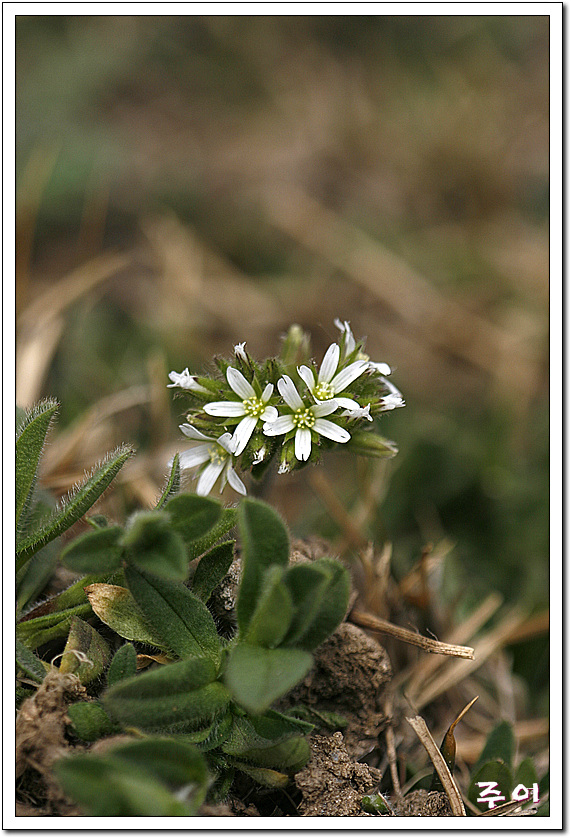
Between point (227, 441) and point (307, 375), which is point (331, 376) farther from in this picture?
point (227, 441)

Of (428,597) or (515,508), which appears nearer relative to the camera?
(428,597)

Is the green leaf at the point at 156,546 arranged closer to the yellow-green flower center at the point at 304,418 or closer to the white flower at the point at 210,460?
the white flower at the point at 210,460

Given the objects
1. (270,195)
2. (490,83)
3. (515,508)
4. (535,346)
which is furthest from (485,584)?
(490,83)

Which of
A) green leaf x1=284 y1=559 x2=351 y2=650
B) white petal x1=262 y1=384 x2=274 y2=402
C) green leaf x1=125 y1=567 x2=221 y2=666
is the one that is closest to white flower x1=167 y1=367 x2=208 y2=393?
white petal x1=262 y1=384 x2=274 y2=402

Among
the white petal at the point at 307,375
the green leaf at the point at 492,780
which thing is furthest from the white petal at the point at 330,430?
the green leaf at the point at 492,780

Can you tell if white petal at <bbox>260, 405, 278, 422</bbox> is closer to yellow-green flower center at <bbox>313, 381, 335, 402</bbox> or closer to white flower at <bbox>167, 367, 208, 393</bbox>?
yellow-green flower center at <bbox>313, 381, 335, 402</bbox>
